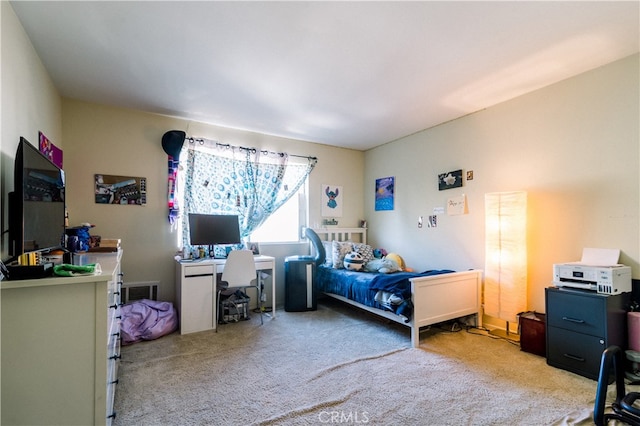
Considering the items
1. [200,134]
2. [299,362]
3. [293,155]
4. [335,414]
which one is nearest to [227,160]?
[200,134]

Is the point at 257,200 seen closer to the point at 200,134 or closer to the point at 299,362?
the point at 200,134

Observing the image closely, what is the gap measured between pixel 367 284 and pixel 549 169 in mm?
2106

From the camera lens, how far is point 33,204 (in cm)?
A: 150

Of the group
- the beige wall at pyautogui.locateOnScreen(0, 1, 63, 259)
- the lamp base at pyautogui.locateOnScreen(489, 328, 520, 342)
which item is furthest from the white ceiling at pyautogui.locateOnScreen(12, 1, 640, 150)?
the lamp base at pyautogui.locateOnScreen(489, 328, 520, 342)

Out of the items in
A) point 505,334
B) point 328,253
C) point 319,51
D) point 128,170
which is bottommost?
point 505,334

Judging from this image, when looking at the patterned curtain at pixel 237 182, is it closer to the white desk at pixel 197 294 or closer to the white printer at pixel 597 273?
the white desk at pixel 197 294

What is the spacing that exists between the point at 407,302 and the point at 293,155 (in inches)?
106

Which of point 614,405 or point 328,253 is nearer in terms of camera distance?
point 614,405

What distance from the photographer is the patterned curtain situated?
3.72 metres

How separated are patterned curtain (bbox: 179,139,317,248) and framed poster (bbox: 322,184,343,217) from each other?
0.46 m

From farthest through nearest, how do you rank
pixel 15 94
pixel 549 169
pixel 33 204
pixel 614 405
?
1. pixel 549 169
2. pixel 15 94
3. pixel 614 405
4. pixel 33 204

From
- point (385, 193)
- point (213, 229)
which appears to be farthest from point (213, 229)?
point (385, 193)

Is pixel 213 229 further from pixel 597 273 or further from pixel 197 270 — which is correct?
pixel 597 273

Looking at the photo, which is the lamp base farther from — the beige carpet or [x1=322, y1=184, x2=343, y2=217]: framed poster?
[x1=322, y1=184, x2=343, y2=217]: framed poster
